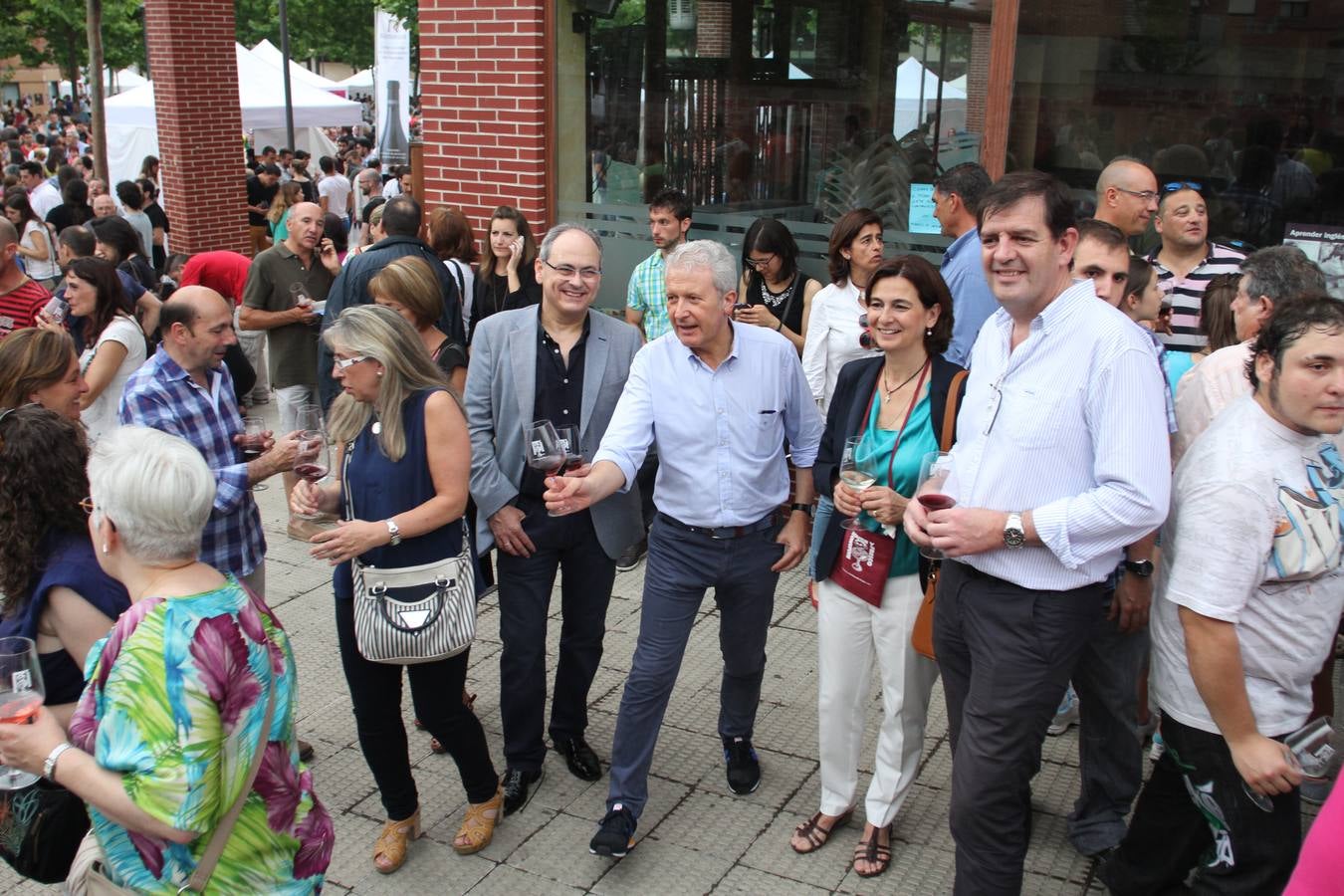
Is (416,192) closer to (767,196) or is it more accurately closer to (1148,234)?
(767,196)

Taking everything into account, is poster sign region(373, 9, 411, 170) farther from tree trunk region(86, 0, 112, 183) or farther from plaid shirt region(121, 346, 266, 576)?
plaid shirt region(121, 346, 266, 576)

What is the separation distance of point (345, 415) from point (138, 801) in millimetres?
1661

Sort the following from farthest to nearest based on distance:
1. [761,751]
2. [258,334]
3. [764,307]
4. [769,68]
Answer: [258,334] → [769,68] → [764,307] → [761,751]

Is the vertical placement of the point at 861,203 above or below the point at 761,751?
above

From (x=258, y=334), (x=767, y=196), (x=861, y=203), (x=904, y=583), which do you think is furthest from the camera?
(x=258, y=334)

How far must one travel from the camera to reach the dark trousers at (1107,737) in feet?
11.5

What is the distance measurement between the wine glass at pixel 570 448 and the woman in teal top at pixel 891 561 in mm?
814

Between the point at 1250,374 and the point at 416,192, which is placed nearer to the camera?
the point at 1250,374

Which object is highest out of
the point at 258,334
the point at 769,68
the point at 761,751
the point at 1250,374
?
the point at 769,68

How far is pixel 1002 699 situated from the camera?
2.93 meters

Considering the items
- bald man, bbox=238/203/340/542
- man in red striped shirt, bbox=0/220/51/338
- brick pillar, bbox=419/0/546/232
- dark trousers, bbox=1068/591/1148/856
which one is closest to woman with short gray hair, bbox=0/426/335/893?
dark trousers, bbox=1068/591/1148/856

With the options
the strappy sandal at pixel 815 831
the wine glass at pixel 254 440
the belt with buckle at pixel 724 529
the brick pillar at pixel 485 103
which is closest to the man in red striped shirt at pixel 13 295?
the brick pillar at pixel 485 103

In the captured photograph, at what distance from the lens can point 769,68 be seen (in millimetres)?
8383

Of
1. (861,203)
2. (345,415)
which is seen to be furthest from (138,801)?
(861,203)
